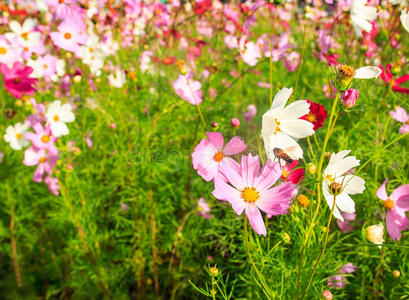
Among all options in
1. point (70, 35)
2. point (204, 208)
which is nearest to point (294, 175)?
point (204, 208)

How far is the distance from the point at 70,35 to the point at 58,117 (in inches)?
12.8

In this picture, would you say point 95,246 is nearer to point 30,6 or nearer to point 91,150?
point 91,150

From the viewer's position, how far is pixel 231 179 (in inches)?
20.3

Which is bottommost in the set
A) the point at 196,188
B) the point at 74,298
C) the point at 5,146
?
the point at 74,298

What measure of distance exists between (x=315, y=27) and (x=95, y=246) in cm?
183

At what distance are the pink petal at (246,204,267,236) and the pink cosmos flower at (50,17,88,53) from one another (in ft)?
2.88

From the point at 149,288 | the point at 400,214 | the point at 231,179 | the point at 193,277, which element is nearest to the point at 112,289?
the point at 149,288

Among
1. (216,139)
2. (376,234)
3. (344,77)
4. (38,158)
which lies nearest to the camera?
(344,77)

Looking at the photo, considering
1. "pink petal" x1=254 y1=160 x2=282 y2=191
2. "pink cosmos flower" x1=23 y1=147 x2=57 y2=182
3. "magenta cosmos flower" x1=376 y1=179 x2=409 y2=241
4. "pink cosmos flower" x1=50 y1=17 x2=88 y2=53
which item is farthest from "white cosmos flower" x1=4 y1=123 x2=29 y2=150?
"magenta cosmos flower" x1=376 y1=179 x2=409 y2=241

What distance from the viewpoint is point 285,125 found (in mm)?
525

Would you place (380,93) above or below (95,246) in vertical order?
above

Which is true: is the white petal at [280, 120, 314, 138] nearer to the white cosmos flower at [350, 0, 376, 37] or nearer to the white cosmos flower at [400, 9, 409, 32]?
the white cosmos flower at [400, 9, 409, 32]

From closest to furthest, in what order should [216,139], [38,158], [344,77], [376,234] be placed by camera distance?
[344,77]
[376,234]
[216,139]
[38,158]

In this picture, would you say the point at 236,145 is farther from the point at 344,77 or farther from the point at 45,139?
the point at 45,139
